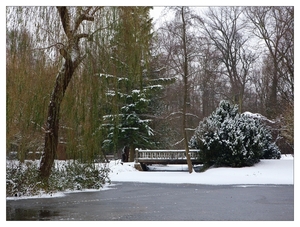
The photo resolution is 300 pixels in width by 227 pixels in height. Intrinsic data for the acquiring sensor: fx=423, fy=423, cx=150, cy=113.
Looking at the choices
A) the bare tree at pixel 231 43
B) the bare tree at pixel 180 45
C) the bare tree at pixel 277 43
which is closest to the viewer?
the bare tree at pixel 277 43

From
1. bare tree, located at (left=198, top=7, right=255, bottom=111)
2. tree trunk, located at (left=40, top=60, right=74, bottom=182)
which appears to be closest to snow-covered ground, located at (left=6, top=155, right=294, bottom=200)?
bare tree, located at (left=198, top=7, right=255, bottom=111)

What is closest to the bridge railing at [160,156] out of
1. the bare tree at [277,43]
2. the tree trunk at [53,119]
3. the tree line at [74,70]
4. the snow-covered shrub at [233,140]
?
the snow-covered shrub at [233,140]

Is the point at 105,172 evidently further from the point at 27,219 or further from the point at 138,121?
the point at 138,121

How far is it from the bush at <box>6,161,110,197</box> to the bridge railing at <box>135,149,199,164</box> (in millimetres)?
6277

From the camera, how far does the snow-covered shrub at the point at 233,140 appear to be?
14914 mm

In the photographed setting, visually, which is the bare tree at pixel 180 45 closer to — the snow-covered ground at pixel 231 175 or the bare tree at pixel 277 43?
the snow-covered ground at pixel 231 175

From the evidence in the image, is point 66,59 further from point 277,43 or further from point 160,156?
point 160,156

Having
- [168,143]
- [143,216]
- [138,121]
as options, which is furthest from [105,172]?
[168,143]

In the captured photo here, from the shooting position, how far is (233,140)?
15.1m

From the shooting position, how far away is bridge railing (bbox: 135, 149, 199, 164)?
55.0 feet

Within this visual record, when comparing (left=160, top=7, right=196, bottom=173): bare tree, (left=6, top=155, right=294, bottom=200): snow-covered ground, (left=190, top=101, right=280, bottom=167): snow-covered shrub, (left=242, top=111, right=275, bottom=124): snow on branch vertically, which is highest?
(left=160, top=7, right=196, bottom=173): bare tree

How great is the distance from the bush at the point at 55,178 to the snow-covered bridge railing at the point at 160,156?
6276 millimetres

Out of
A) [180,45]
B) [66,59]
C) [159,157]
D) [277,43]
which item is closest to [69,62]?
Result: [66,59]

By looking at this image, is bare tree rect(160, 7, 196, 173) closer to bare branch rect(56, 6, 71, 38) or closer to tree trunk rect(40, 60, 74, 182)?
bare branch rect(56, 6, 71, 38)
